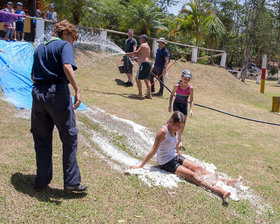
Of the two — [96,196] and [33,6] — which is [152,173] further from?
[33,6]

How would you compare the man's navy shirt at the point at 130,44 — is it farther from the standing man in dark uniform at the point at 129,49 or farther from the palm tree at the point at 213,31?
the palm tree at the point at 213,31

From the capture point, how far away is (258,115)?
1216 cm

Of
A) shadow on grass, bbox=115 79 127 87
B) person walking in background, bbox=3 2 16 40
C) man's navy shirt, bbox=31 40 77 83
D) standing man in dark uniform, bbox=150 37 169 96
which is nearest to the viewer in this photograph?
man's navy shirt, bbox=31 40 77 83

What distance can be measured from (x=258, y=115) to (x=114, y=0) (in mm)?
19097

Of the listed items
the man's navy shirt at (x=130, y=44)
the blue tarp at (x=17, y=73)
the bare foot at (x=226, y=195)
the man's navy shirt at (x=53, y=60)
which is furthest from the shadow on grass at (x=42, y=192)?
the man's navy shirt at (x=130, y=44)

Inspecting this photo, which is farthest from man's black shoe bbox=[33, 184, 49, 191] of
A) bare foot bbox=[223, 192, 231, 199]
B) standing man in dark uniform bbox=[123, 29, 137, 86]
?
standing man in dark uniform bbox=[123, 29, 137, 86]

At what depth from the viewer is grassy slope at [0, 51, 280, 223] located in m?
3.62

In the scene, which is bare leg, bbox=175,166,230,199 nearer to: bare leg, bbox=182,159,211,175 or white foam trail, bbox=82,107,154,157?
bare leg, bbox=182,159,211,175

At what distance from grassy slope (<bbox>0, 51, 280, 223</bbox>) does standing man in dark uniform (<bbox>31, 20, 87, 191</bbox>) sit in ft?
1.14

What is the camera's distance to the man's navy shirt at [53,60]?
11.4ft

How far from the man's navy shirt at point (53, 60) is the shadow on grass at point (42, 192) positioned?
1391mm

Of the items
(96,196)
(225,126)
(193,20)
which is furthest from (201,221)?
(193,20)

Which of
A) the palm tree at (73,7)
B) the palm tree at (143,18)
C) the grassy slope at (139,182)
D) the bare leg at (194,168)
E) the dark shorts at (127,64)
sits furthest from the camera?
the palm tree at (143,18)

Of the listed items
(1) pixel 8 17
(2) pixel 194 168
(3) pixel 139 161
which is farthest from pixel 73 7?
(2) pixel 194 168
